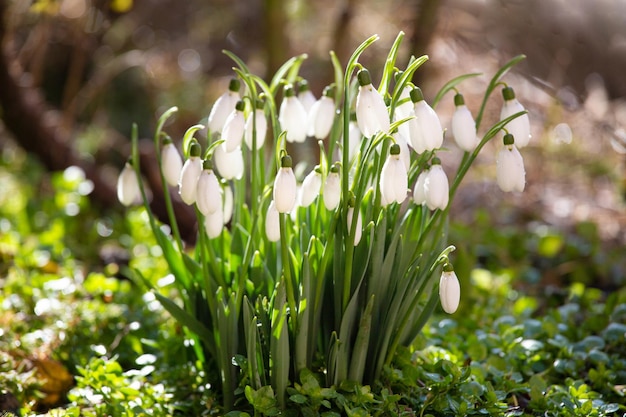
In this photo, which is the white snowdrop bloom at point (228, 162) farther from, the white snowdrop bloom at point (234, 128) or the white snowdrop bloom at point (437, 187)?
the white snowdrop bloom at point (437, 187)

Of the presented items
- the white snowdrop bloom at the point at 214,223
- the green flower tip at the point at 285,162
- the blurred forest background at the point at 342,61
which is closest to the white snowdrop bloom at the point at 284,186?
the green flower tip at the point at 285,162

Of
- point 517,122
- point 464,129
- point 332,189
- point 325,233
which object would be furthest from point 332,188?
point 517,122

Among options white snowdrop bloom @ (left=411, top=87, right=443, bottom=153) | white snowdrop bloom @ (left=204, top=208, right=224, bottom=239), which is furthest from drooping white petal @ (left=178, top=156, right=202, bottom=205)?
white snowdrop bloom @ (left=411, top=87, right=443, bottom=153)

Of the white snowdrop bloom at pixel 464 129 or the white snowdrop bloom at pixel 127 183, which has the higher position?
the white snowdrop bloom at pixel 127 183

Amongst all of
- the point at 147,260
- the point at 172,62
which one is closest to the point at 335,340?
the point at 147,260

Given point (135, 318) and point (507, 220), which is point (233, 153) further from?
point (507, 220)

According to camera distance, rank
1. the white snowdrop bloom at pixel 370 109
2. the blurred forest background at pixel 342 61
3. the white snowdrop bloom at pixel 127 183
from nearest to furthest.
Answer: the white snowdrop bloom at pixel 370 109 < the white snowdrop bloom at pixel 127 183 < the blurred forest background at pixel 342 61
